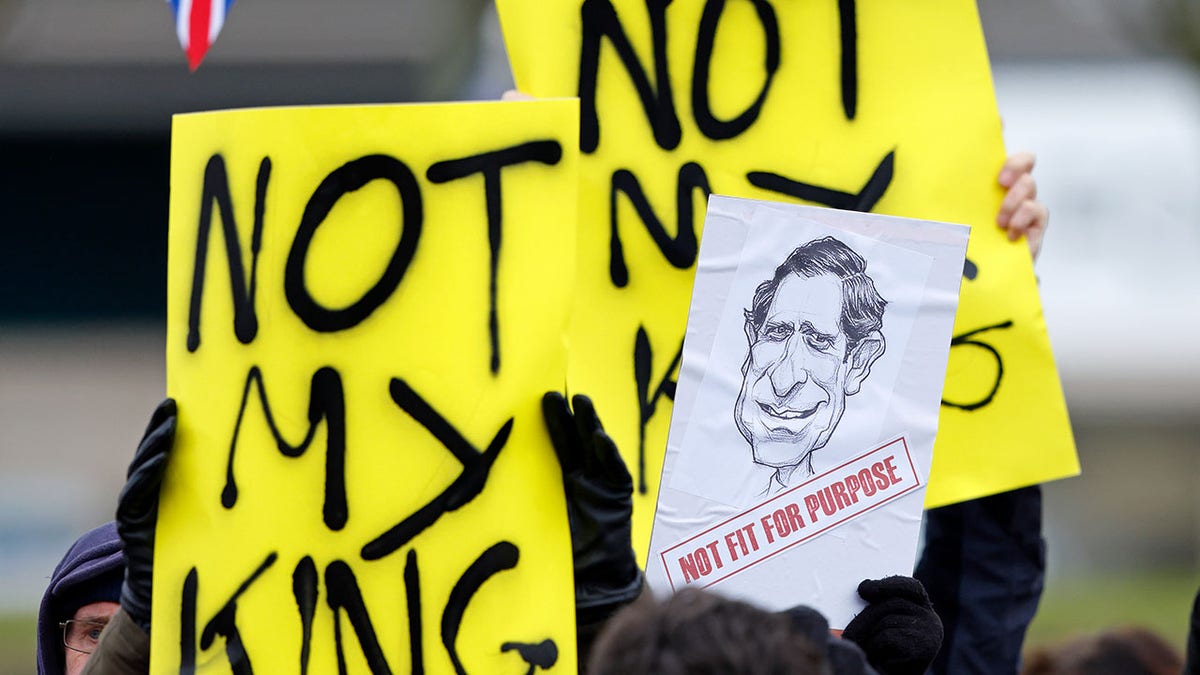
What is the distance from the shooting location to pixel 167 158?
1122 cm

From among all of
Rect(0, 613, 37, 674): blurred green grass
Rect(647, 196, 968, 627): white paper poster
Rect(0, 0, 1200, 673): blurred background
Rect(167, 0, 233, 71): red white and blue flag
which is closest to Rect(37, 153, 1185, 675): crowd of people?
Rect(647, 196, 968, 627): white paper poster

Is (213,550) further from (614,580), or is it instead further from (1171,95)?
(1171,95)

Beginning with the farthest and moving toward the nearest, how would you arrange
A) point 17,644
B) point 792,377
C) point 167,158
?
point 167,158 → point 17,644 → point 792,377

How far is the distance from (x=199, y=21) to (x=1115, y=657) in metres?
1.90

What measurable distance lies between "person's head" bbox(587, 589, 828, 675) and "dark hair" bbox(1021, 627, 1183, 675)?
1482 millimetres

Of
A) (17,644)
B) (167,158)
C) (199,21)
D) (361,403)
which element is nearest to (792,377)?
(361,403)

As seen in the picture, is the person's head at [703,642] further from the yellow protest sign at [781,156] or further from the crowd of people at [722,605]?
the yellow protest sign at [781,156]

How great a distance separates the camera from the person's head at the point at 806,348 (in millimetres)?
2039

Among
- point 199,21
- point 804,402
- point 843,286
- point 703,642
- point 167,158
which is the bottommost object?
point 703,642

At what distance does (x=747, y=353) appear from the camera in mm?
2041

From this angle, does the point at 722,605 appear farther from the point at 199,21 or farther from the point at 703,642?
the point at 199,21

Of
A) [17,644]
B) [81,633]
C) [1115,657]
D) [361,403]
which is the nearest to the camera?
[361,403]

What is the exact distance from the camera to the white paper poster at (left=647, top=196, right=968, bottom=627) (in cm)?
200

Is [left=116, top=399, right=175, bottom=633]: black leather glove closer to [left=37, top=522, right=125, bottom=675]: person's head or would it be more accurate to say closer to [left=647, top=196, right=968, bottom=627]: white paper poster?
[left=37, top=522, right=125, bottom=675]: person's head
